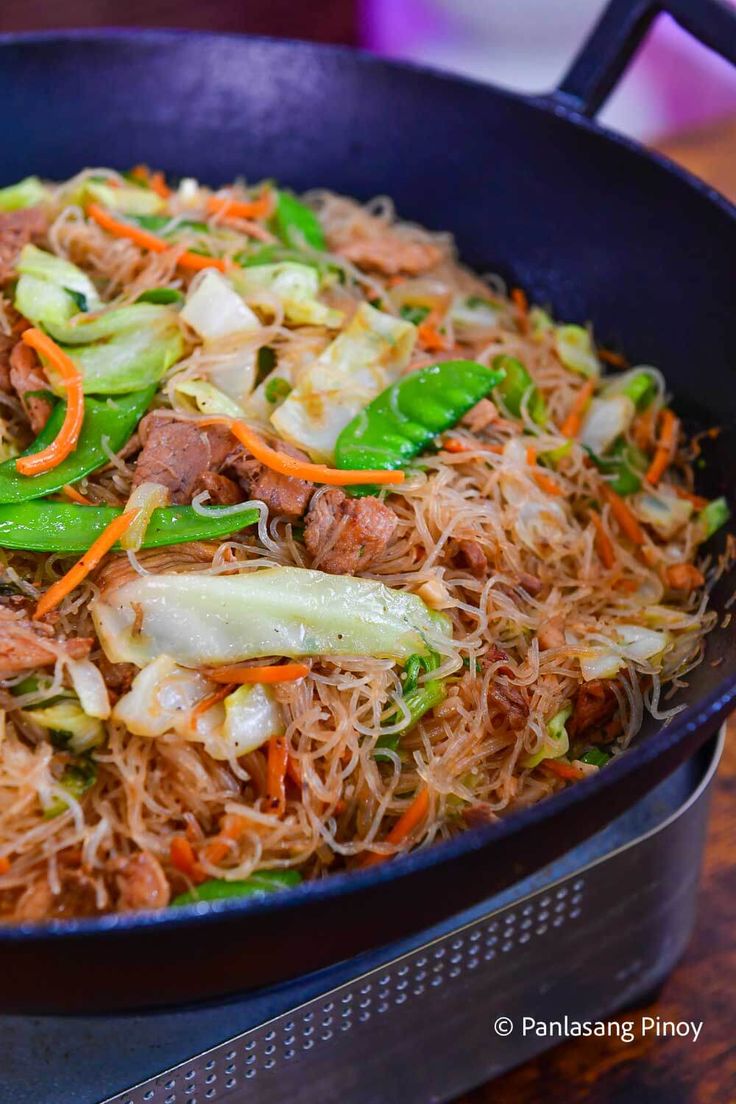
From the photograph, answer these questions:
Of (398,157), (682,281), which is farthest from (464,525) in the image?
(398,157)

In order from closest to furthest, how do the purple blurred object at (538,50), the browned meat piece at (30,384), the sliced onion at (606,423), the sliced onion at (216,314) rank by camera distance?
the browned meat piece at (30,384) → the sliced onion at (216,314) → the sliced onion at (606,423) → the purple blurred object at (538,50)

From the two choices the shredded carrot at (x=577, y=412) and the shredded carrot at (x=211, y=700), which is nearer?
the shredded carrot at (x=211, y=700)

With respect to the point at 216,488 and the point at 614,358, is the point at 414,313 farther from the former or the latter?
the point at 216,488

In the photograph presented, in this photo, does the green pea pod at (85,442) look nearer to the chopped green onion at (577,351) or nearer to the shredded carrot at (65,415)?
the shredded carrot at (65,415)

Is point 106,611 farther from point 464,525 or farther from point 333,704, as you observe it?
point 464,525

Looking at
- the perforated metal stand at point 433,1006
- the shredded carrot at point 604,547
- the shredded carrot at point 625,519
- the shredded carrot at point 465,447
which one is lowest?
the perforated metal stand at point 433,1006

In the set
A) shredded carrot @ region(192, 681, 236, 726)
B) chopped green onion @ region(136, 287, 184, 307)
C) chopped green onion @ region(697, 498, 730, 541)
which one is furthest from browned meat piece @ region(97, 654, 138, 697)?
chopped green onion @ region(697, 498, 730, 541)

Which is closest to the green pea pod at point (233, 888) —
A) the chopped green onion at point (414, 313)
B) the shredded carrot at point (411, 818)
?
the shredded carrot at point (411, 818)

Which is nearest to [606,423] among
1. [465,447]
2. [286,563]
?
[465,447]

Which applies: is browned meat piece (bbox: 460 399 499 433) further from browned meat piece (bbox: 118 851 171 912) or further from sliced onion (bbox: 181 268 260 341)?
browned meat piece (bbox: 118 851 171 912)
